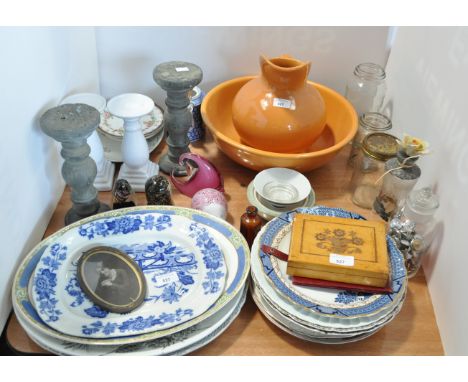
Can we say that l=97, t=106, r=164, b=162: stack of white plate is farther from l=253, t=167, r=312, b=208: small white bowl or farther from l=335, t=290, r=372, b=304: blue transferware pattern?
l=335, t=290, r=372, b=304: blue transferware pattern

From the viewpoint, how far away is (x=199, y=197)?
0.92 metres

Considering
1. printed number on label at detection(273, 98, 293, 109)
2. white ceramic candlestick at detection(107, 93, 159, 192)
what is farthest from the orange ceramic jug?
white ceramic candlestick at detection(107, 93, 159, 192)

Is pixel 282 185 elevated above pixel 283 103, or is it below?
below

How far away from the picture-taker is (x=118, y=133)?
1111mm

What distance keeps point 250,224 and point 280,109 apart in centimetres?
26

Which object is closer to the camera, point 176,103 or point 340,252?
point 340,252

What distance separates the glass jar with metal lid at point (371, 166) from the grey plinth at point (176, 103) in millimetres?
375

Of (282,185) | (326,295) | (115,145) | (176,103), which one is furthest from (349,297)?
(115,145)

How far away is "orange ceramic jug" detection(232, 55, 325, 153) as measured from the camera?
0.96 m

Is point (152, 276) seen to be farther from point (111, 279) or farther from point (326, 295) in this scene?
point (326, 295)

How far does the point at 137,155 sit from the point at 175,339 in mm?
426

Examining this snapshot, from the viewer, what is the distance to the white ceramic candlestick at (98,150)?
952 mm

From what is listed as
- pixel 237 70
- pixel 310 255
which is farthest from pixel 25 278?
pixel 237 70
